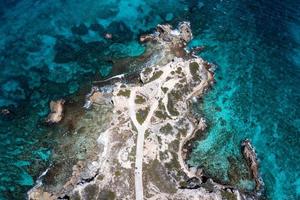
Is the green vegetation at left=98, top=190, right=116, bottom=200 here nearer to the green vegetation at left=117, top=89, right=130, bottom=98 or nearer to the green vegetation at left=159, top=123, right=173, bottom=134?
the green vegetation at left=159, top=123, right=173, bottom=134

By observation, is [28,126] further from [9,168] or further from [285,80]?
[285,80]

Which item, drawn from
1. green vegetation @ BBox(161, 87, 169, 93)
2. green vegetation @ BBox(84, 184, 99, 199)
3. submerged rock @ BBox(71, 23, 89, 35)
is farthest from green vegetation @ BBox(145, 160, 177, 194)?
submerged rock @ BBox(71, 23, 89, 35)

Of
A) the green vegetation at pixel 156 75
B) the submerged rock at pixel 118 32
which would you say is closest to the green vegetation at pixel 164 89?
the green vegetation at pixel 156 75

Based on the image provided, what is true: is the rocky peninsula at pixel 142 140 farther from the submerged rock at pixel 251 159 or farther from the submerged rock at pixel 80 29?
the submerged rock at pixel 80 29

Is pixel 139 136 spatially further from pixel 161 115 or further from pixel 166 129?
pixel 161 115

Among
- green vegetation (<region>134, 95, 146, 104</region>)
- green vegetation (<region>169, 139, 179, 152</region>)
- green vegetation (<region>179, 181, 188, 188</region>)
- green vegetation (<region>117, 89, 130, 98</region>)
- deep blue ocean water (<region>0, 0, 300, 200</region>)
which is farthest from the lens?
green vegetation (<region>117, 89, 130, 98</region>)

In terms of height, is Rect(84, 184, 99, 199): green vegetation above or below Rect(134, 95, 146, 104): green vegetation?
below

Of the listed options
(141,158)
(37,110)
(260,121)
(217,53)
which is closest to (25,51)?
(37,110)
